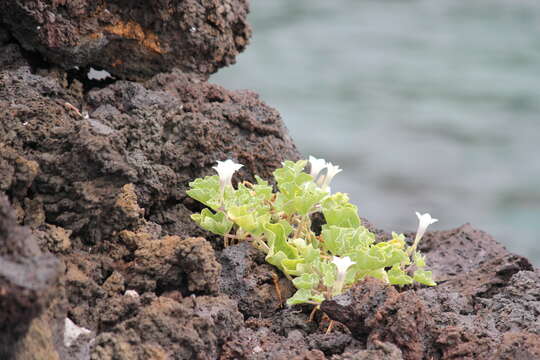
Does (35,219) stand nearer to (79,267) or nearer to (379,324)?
(79,267)

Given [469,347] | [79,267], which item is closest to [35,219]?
[79,267]

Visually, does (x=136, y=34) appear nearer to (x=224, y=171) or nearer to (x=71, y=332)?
(x=224, y=171)

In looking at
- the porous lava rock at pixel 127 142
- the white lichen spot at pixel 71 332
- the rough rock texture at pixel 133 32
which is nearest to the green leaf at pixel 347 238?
the porous lava rock at pixel 127 142

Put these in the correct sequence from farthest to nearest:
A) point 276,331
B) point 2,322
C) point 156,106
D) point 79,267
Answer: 1. point 156,106
2. point 276,331
3. point 79,267
4. point 2,322

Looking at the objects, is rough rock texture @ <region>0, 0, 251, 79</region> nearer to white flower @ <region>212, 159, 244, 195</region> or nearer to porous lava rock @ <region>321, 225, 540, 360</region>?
white flower @ <region>212, 159, 244, 195</region>

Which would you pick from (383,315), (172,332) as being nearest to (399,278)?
(383,315)

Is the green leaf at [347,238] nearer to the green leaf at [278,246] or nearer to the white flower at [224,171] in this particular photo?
the green leaf at [278,246]
